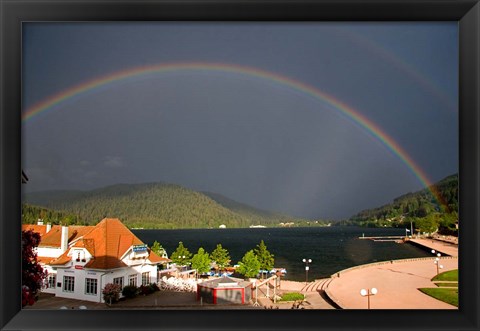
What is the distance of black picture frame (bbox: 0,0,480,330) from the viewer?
3223mm

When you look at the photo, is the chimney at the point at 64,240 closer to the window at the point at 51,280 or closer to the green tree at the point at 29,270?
the window at the point at 51,280

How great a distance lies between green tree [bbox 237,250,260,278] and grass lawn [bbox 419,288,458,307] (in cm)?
209

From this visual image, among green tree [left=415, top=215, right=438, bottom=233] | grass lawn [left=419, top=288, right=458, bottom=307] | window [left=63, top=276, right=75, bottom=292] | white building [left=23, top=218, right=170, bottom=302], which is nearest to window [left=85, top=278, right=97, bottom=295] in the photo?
white building [left=23, top=218, right=170, bottom=302]

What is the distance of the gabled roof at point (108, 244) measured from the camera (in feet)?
15.6

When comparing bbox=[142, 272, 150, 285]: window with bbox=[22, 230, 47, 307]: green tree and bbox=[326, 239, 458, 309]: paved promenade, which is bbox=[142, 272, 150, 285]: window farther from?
bbox=[326, 239, 458, 309]: paved promenade

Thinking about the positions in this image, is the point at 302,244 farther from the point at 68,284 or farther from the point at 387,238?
the point at 68,284

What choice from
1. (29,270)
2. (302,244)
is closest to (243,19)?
(29,270)

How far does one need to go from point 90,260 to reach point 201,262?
1.41m

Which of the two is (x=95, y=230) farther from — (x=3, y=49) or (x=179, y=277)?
(x=3, y=49)

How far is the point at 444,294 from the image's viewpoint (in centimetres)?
440

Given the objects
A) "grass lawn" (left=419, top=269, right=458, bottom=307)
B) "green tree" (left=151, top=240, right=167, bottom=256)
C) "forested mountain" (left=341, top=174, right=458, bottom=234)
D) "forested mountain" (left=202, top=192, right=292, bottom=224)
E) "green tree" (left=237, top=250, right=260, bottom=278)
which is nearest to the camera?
"grass lawn" (left=419, top=269, right=458, bottom=307)

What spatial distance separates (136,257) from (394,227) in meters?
4.51

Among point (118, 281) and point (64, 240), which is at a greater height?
point (64, 240)

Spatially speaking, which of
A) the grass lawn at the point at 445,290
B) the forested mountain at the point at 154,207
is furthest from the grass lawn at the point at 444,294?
the forested mountain at the point at 154,207
